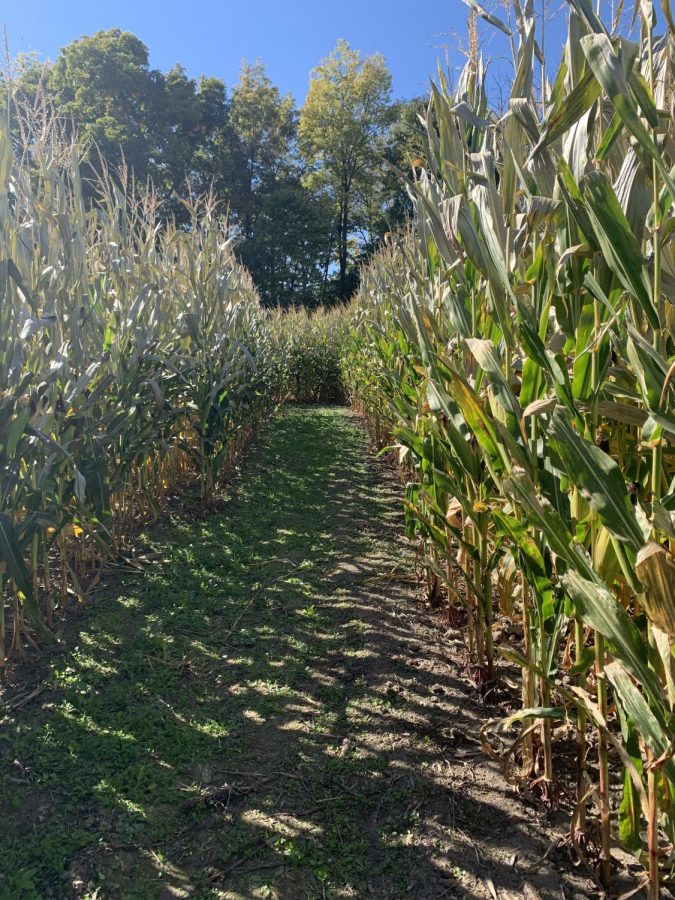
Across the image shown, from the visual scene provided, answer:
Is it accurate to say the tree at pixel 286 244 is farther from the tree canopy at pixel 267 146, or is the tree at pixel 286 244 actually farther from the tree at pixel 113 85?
the tree at pixel 113 85

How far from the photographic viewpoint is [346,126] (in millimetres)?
29172

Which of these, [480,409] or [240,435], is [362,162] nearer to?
[240,435]

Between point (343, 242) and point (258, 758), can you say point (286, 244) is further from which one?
point (258, 758)

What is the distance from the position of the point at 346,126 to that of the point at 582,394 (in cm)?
3240

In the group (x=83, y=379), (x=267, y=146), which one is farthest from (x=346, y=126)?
(x=83, y=379)

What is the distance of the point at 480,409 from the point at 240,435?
15.7ft

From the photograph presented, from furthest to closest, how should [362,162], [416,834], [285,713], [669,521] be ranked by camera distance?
[362,162], [285,713], [416,834], [669,521]

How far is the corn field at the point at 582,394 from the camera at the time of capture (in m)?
0.92

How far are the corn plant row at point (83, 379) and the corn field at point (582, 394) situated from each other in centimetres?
145

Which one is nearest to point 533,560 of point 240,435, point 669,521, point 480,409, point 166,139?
point 480,409

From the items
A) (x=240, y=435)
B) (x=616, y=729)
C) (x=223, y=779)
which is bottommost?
(x=223, y=779)

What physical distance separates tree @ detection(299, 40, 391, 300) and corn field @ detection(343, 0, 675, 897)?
2885 cm

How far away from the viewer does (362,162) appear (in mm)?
29672

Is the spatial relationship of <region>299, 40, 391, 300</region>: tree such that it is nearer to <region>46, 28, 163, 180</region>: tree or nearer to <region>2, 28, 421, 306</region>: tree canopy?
<region>2, 28, 421, 306</region>: tree canopy
